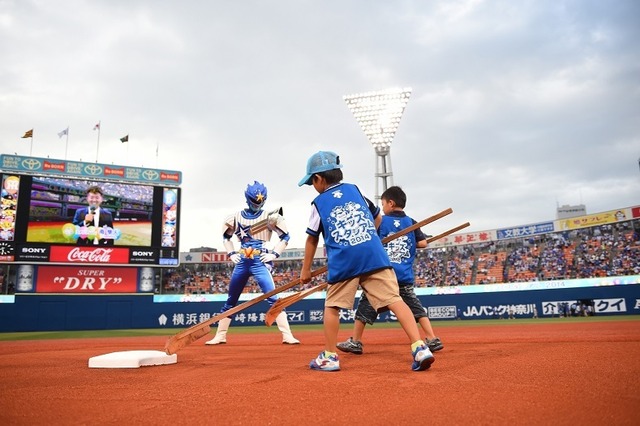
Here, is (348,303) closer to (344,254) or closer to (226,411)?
(344,254)

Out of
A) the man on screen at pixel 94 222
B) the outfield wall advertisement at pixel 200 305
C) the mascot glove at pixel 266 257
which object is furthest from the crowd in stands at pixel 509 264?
the mascot glove at pixel 266 257

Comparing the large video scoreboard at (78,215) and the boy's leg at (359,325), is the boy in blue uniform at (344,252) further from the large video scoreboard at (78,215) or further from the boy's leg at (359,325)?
the large video scoreboard at (78,215)

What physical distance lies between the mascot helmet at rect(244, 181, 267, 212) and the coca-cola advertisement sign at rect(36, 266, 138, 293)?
767 inches

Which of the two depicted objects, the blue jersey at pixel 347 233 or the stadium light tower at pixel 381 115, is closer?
the blue jersey at pixel 347 233

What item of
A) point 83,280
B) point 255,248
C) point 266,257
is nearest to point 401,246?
point 266,257

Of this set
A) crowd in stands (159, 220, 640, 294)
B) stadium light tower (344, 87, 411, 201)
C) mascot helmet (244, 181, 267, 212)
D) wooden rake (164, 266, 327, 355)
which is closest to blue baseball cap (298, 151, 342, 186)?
wooden rake (164, 266, 327, 355)

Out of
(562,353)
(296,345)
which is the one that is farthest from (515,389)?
(296,345)

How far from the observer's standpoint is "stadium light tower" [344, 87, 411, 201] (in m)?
23.3

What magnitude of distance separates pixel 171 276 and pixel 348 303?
37255 mm

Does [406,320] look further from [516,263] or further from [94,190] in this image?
[516,263]

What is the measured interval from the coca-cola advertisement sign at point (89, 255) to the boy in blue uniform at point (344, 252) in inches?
826

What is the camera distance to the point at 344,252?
365 cm

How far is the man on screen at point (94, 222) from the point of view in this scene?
21922 millimetres

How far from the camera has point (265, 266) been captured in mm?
7441
